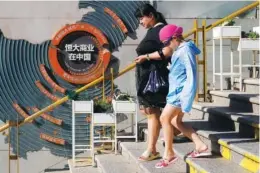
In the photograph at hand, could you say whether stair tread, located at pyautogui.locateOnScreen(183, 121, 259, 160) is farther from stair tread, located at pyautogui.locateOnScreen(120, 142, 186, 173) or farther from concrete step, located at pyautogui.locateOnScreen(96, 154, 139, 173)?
concrete step, located at pyautogui.locateOnScreen(96, 154, 139, 173)

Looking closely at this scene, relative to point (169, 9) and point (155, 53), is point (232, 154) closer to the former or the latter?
point (155, 53)

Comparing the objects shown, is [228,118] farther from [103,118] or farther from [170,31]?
[103,118]

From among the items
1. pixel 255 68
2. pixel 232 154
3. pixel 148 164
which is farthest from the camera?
pixel 255 68

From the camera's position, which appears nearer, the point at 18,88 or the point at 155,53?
the point at 155,53

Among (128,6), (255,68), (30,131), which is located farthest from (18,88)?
(255,68)

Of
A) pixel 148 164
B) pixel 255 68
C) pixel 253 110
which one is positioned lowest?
pixel 148 164

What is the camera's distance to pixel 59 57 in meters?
7.19

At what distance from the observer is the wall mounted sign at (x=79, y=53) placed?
7148 millimetres

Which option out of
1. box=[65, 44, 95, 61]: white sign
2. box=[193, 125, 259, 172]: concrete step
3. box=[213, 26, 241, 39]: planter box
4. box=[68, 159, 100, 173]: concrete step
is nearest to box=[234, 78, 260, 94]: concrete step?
box=[213, 26, 241, 39]: planter box

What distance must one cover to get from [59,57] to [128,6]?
1.18m

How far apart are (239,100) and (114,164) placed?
1.35 m

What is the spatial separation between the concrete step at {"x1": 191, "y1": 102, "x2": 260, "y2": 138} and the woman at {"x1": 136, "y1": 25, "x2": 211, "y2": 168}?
396mm

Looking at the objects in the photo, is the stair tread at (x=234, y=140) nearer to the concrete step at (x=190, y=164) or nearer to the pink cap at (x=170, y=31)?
the concrete step at (x=190, y=164)

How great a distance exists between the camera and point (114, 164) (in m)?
5.14
